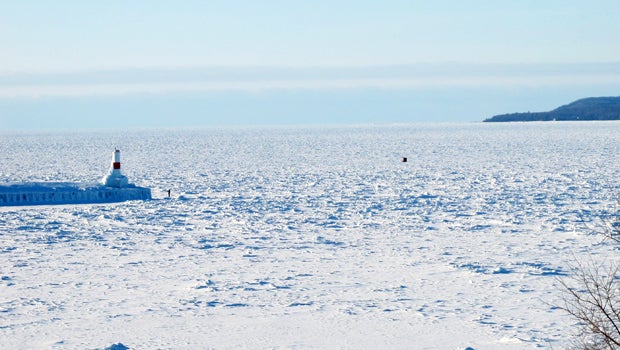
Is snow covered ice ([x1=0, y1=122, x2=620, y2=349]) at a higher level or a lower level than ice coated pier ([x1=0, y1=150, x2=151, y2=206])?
lower

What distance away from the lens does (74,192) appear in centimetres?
1552

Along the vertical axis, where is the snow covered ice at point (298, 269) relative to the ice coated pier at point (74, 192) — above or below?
below

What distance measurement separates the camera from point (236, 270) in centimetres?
892

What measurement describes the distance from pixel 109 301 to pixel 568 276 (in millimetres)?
3962

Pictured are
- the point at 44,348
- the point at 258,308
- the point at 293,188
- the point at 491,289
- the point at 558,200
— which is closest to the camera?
the point at 44,348

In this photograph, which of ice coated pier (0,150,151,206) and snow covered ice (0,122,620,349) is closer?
snow covered ice (0,122,620,349)

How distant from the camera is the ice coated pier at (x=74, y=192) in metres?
15.1

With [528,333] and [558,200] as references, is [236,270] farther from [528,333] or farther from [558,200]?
[558,200]

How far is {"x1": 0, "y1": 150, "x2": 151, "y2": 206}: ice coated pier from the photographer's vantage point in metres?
15.1

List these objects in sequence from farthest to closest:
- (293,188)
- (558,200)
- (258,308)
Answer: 1. (293,188)
2. (558,200)
3. (258,308)

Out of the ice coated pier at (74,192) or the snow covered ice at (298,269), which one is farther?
the ice coated pier at (74,192)

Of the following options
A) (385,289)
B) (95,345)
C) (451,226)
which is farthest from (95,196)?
(95,345)

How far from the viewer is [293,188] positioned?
752 inches

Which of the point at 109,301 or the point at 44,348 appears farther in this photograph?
the point at 109,301
